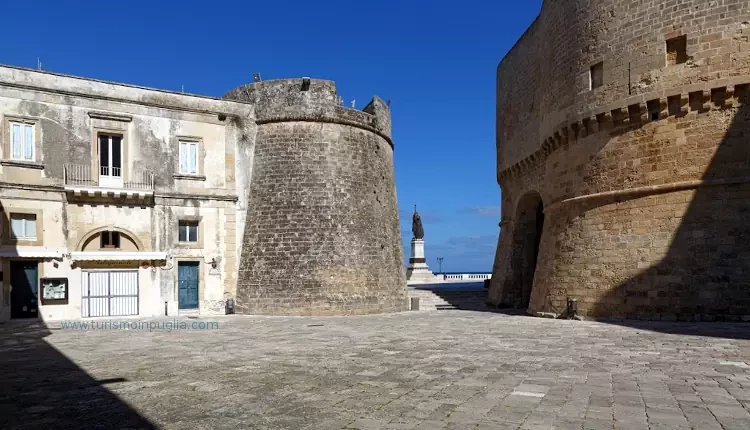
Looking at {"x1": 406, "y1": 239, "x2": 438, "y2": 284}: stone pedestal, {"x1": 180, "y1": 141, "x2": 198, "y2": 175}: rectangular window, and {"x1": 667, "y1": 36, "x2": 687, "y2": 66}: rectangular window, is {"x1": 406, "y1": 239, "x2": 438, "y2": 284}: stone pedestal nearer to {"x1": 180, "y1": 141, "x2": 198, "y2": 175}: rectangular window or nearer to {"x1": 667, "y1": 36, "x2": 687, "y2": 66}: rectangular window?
{"x1": 180, "y1": 141, "x2": 198, "y2": 175}: rectangular window

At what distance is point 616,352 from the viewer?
8.73 metres

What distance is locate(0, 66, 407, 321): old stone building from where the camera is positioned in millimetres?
15281

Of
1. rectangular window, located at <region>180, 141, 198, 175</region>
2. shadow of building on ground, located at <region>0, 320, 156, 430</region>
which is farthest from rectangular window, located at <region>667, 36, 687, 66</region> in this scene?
rectangular window, located at <region>180, 141, 198, 175</region>

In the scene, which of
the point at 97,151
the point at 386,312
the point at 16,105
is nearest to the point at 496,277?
the point at 386,312

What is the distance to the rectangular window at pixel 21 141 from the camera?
15102 millimetres

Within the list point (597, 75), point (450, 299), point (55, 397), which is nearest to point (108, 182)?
point (55, 397)

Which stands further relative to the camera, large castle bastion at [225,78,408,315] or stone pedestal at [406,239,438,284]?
stone pedestal at [406,239,438,284]

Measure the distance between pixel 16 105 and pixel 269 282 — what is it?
8755mm

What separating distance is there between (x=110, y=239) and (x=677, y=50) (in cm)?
1647

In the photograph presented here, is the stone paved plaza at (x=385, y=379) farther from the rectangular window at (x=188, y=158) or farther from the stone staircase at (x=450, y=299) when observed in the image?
the stone staircase at (x=450, y=299)

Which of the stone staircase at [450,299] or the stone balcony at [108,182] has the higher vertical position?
the stone balcony at [108,182]

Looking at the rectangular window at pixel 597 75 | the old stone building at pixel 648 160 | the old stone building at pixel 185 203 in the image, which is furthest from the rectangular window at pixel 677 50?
the old stone building at pixel 185 203

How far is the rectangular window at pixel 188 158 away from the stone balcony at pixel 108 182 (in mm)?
1057

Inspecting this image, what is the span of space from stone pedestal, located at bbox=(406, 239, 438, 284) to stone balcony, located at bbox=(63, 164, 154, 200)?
1942 cm
